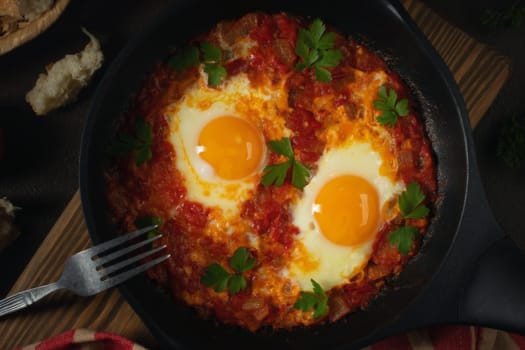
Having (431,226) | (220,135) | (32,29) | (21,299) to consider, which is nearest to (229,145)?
(220,135)

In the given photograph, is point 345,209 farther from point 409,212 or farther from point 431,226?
point 431,226

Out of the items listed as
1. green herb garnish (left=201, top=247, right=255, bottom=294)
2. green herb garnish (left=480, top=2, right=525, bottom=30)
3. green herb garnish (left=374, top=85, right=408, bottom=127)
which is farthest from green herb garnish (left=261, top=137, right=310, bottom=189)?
green herb garnish (left=480, top=2, right=525, bottom=30)

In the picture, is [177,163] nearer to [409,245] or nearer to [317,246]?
[317,246]

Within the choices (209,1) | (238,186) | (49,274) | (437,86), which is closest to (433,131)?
(437,86)

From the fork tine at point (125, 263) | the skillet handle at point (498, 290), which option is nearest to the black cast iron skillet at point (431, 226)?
the skillet handle at point (498, 290)

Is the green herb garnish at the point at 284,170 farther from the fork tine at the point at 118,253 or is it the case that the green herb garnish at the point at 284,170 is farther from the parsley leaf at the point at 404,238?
the fork tine at the point at 118,253
